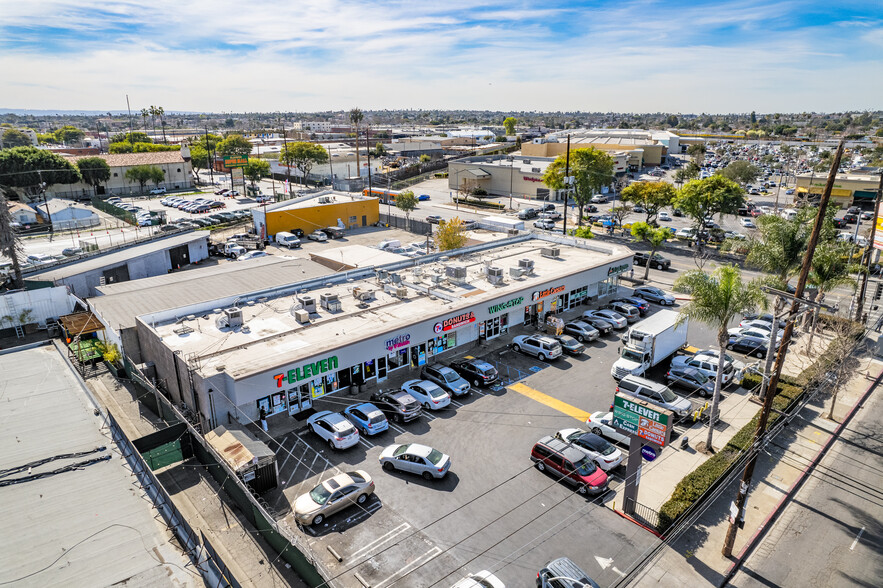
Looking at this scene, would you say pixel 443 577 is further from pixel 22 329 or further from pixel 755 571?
pixel 22 329

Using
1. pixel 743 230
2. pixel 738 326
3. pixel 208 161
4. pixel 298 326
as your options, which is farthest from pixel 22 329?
pixel 208 161

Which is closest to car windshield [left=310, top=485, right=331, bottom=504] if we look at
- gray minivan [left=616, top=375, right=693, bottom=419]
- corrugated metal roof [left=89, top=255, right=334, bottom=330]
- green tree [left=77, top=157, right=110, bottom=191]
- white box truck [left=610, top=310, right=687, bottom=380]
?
gray minivan [left=616, top=375, right=693, bottom=419]

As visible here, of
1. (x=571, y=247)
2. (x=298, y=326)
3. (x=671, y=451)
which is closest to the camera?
(x=671, y=451)

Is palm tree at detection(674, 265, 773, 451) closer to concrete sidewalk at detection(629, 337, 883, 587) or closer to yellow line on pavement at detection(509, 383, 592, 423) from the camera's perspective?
concrete sidewalk at detection(629, 337, 883, 587)

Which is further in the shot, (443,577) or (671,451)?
(671,451)

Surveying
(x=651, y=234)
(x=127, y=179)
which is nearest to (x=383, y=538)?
(x=651, y=234)

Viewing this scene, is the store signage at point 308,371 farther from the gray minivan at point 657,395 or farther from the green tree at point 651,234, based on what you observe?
the green tree at point 651,234
